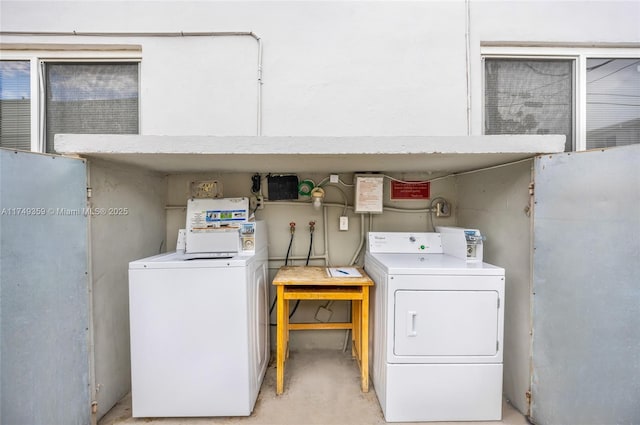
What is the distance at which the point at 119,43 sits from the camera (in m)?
2.11

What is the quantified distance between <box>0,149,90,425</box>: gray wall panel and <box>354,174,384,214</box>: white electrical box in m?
1.70

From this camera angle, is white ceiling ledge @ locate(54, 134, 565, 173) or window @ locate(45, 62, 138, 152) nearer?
white ceiling ledge @ locate(54, 134, 565, 173)

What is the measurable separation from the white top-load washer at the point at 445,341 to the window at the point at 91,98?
2.52m

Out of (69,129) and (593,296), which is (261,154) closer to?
(593,296)

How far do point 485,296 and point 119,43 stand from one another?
3245 millimetres

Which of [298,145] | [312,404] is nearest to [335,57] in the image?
[298,145]

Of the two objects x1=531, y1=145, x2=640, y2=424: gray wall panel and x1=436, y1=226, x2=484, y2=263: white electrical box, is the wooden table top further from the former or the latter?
x1=531, y1=145, x2=640, y2=424: gray wall panel

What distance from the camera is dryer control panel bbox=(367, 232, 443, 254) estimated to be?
195 centimetres

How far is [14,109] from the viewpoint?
2061 millimetres

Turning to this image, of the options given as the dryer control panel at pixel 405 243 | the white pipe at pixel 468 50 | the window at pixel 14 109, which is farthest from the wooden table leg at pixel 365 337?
the window at pixel 14 109

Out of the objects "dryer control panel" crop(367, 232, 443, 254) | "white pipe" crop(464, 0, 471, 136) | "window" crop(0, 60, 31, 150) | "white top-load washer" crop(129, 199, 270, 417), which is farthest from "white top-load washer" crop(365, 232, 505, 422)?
"window" crop(0, 60, 31, 150)

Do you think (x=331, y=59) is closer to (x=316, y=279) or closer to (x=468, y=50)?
(x=468, y=50)

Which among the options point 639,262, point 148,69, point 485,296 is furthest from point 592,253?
point 148,69

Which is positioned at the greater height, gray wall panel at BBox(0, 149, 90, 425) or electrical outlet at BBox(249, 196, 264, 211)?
electrical outlet at BBox(249, 196, 264, 211)
